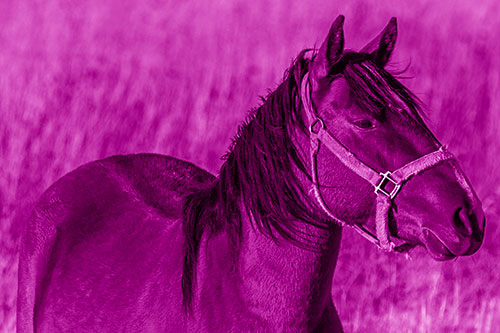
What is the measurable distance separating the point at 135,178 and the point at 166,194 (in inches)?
10.8

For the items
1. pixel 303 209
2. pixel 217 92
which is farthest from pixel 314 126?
pixel 217 92

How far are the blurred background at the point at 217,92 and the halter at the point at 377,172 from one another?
3.06m

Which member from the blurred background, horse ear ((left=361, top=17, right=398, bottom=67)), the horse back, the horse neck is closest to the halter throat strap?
the horse neck

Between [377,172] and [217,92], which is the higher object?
[377,172]

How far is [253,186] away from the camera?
9.80ft

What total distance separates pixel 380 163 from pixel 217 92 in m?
3.58

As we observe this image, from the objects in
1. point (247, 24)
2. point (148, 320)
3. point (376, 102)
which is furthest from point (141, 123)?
point (376, 102)

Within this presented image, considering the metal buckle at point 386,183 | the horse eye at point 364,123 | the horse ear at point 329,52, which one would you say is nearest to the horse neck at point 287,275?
the metal buckle at point 386,183

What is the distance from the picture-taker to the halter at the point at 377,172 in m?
2.69

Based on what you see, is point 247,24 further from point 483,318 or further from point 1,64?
point 483,318

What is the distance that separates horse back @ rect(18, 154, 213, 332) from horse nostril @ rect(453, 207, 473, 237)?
107 centimetres

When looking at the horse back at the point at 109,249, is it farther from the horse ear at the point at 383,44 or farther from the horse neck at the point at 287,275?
the horse ear at the point at 383,44

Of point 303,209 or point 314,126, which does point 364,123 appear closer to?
point 314,126

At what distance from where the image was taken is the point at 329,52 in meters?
2.82
